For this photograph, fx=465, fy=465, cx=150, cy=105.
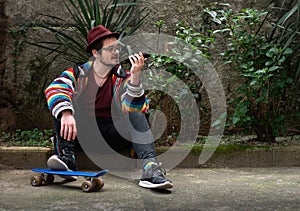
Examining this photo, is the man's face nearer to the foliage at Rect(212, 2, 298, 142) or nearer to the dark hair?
the dark hair

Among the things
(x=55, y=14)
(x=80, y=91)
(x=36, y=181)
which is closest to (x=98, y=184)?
(x=36, y=181)

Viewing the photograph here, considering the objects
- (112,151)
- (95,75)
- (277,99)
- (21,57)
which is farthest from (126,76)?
→ (21,57)

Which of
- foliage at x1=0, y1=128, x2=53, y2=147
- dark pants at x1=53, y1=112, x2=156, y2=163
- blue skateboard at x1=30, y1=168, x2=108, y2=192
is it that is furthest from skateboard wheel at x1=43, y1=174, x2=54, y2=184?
foliage at x1=0, y1=128, x2=53, y2=147

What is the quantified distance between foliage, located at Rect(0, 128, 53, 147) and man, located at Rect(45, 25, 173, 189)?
61 cm

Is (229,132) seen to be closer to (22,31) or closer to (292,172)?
(292,172)

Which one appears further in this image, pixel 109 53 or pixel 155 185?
pixel 109 53

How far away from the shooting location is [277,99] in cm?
348

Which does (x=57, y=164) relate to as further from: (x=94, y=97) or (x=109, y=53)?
(x=109, y=53)

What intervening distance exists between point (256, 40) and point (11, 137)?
2.07m

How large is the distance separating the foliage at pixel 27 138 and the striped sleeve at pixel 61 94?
2.45 ft

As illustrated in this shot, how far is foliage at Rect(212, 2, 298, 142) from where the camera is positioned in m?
3.35

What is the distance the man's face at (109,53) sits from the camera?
10.00 ft

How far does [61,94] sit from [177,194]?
2.99 feet

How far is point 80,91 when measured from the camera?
305cm
